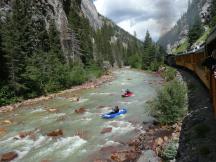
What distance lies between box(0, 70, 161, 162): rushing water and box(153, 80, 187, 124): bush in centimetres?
261

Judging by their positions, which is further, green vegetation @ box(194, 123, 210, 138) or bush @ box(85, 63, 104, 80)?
bush @ box(85, 63, 104, 80)

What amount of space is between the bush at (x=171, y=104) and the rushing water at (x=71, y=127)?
261 centimetres

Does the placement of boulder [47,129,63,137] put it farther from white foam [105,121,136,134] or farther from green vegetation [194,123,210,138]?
green vegetation [194,123,210,138]

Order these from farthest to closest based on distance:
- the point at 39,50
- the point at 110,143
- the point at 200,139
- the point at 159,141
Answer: the point at 39,50
the point at 110,143
the point at 159,141
the point at 200,139

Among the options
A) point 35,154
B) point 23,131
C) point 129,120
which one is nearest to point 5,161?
point 35,154

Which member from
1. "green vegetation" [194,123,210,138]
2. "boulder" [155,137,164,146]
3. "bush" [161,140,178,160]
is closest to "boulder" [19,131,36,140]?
"boulder" [155,137,164,146]

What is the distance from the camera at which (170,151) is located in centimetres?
1823

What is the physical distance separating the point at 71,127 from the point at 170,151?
13374mm

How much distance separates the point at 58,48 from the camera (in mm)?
69500

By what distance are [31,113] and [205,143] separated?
2698 cm

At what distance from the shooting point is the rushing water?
2278cm

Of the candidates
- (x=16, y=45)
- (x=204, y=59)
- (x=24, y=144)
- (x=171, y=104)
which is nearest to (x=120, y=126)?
(x=171, y=104)

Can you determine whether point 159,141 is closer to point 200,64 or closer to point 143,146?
point 143,146

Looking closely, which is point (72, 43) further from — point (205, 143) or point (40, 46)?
point (205, 143)
